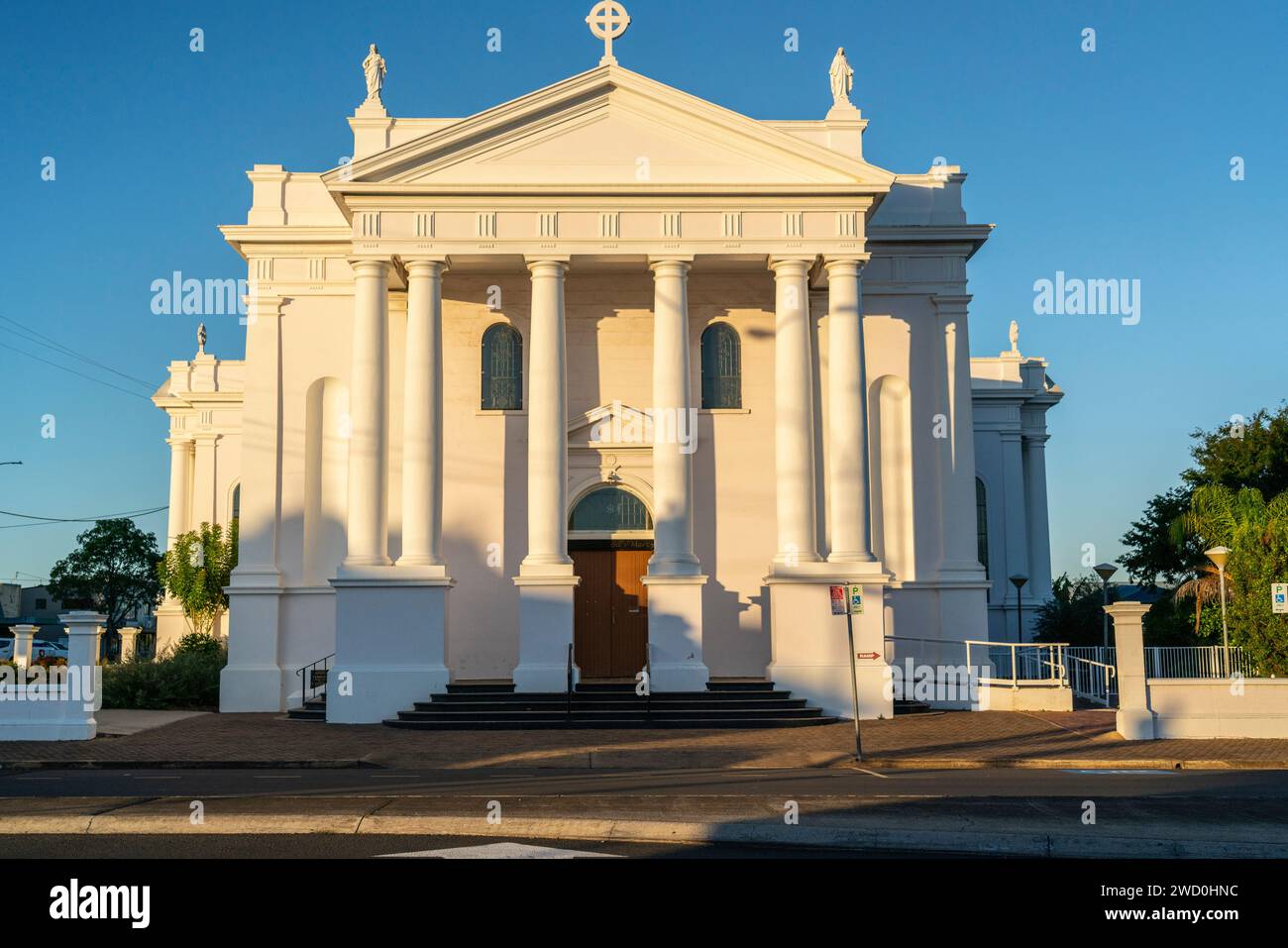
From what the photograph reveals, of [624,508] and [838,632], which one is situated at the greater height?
[624,508]

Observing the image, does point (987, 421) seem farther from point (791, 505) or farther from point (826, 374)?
point (791, 505)

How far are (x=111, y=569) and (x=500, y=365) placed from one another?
59.0 metres

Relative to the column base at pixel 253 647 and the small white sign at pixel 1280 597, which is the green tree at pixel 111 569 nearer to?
the column base at pixel 253 647

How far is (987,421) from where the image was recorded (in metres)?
42.3

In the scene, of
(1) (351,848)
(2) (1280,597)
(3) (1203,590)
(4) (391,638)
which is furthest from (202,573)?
(1) (351,848)

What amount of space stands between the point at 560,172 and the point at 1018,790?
16.2m

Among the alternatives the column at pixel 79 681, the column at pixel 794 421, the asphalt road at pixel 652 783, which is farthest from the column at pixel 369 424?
the column at pixel 794 421

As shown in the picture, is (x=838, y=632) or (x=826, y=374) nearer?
(x=838, y=632)

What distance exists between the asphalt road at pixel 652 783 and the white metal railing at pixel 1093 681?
11809 millimetres

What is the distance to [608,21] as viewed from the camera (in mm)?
26422

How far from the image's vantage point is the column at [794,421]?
25.2 meters

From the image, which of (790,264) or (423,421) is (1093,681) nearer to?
(790,264)

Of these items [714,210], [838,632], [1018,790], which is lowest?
[1018,790]

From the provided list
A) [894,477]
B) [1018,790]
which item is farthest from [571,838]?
[894,477]
